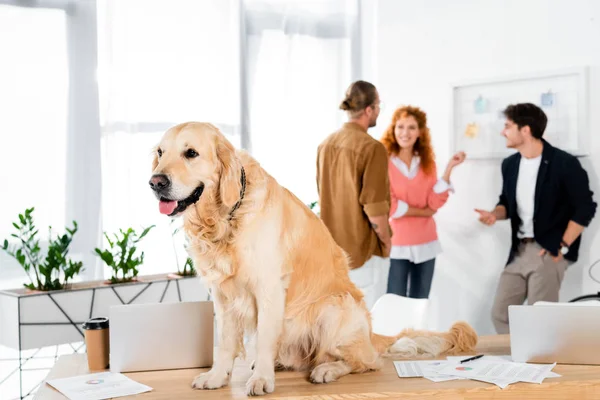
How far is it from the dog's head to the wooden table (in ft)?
1.55

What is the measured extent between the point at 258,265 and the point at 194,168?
0.31 metres

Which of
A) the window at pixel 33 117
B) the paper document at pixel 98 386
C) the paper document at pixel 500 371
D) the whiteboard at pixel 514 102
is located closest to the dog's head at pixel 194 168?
the paper document at pixel 98 386

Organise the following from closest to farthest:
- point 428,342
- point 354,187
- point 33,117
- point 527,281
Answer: point 428,342, point 354,187, point 33,117, point 527,281

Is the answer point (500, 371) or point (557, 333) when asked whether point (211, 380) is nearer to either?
point (500, 371)

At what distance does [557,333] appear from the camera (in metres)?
1.89

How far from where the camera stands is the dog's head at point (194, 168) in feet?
5.54

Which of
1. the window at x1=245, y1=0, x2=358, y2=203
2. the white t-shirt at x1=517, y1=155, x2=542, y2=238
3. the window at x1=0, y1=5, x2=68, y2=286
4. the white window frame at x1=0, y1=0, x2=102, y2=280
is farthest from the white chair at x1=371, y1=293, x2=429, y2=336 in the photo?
the window at x1=245, y1=0, x2=358, y2=203

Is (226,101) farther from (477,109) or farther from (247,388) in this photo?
(247,388)

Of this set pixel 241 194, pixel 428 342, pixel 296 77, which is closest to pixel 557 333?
pixel 428 342

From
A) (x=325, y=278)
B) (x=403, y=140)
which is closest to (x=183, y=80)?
(x=403, y=140)

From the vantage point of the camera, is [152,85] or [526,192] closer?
[526,192]

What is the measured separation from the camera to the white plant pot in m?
2.98

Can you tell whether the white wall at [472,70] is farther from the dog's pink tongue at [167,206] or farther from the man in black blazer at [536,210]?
the dog's pink tongue at [167,206]

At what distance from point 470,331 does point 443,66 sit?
9.27 feet
